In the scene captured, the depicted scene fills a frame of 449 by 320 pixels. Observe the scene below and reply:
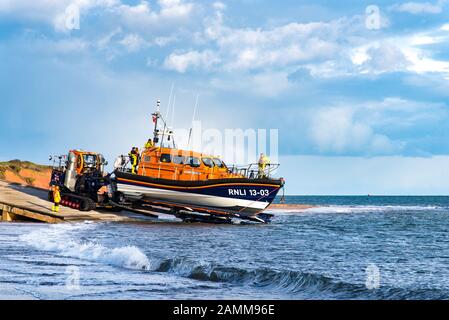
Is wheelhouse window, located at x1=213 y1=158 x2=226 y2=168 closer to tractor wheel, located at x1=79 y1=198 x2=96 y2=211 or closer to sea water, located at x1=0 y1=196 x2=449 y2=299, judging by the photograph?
sea water, located at x1=0 y1=196 x2=449 y2=299

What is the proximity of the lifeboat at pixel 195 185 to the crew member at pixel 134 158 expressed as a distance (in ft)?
0.67

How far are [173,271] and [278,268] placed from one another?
265 cm

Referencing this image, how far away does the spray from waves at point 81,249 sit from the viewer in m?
16.0

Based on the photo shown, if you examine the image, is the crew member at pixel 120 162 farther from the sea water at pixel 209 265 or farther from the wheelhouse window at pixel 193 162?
the sea water at pixel 209 265

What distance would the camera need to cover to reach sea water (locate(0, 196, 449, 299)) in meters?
12.1

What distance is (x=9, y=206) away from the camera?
2853 centimetres

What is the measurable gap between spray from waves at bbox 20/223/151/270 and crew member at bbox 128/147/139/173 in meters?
6.28

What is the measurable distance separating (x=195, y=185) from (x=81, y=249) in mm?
11147

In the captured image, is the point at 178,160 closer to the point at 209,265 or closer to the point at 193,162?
the point at 193,162

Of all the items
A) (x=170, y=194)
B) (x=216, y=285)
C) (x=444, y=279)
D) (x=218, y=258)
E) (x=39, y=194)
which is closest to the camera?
(x=216, y=285)

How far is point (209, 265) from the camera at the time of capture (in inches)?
615
